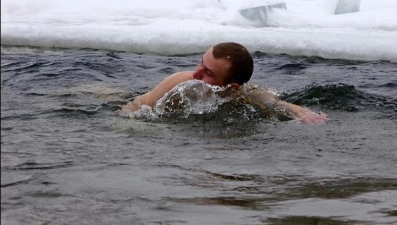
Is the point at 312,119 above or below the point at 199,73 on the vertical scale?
below

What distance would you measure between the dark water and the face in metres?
0.24

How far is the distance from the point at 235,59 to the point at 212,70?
0.18 m

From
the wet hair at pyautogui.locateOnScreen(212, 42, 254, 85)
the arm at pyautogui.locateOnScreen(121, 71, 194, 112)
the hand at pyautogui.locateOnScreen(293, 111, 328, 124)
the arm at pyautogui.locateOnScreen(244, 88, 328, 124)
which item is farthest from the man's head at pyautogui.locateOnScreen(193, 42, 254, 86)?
the hand at pyautogui.locateOnScreen(293, 111, 328, 124)

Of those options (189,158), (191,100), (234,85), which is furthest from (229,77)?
(189,158)

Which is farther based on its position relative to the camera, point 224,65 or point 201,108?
point 201,108

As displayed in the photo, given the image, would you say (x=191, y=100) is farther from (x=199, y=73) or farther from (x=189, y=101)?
(x=199, y=73)

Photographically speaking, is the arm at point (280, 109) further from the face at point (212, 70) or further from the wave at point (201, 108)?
the face at point (212, 70)

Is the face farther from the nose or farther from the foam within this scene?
the foam

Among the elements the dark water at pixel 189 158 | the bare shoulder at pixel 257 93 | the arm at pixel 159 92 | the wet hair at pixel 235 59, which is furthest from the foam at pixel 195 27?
the wet hair at pixel 235 59

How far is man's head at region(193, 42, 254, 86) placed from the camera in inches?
191

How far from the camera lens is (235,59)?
488cm

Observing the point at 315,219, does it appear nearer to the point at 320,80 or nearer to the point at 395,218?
the point at 395,218

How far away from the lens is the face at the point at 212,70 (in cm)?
486

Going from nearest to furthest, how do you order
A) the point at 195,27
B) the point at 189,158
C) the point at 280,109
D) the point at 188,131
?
the point at 189,158, the point at 188,131, the point at 280,109, the point at 195,27
